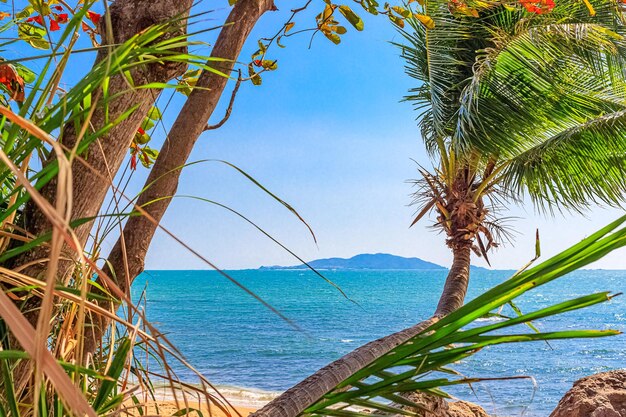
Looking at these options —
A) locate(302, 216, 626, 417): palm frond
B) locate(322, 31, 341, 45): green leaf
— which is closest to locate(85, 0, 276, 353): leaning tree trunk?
locate(322, 31, 341, 45): green leaf

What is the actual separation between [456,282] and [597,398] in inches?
89.2

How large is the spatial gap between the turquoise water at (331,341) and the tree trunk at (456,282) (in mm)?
707

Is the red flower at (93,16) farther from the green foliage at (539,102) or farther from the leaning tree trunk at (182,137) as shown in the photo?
the green foliage at (539,102)

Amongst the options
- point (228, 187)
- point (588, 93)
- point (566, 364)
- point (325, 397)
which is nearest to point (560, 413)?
point (325, 397)

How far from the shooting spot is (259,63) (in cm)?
215

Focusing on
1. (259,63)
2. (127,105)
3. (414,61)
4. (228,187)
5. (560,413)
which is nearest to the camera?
(127,105)

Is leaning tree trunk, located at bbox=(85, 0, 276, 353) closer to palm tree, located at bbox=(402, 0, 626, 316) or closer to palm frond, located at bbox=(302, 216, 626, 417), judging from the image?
palm frond, located at bbox=(302, 216, 626, 417)

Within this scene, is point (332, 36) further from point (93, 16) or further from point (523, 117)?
point (523, 117)

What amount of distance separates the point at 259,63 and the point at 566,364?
880 inches

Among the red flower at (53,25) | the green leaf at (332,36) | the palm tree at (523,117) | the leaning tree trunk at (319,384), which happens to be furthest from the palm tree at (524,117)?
the leaning tree trunk at (319,384)

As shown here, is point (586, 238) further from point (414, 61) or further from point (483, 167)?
point (414, 61)

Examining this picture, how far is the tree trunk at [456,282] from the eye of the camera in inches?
158

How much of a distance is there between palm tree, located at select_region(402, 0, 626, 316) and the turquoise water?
2291 mm

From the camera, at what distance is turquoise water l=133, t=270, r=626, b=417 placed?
1695 centimetres
